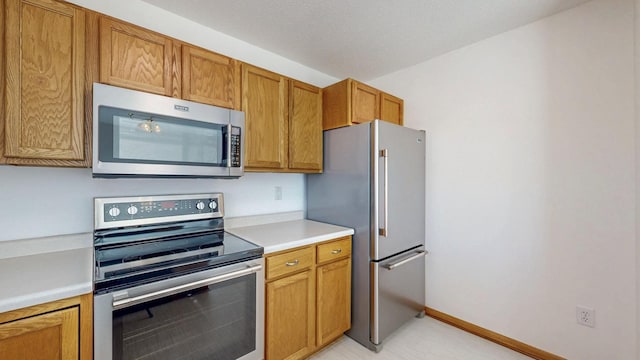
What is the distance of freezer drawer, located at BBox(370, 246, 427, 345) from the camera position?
1.91m

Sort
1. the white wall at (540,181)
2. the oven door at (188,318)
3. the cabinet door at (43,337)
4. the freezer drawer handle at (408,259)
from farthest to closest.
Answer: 1. the freezer drawer handle at (408,259)
2. the white wall at (540,181)
3. the oven door at (188,318)
4. the cabinet door at (43,337)

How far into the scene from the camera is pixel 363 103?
220 cm

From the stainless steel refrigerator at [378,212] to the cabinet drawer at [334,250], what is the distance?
0.25 feet

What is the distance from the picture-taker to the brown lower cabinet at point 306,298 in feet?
5.19

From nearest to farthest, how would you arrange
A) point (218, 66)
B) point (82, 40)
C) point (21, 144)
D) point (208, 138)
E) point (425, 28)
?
point (21, 144) → point (82, 40) → point (208, 138) → point (218, 66) → point (425, 28)

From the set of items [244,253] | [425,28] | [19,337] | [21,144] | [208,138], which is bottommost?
[19,337]

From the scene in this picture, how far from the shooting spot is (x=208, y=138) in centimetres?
158

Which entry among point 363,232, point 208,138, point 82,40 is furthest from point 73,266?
point 363,232

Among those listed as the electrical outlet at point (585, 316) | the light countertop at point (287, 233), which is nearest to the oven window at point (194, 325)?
the light countertop at point (287, 233)

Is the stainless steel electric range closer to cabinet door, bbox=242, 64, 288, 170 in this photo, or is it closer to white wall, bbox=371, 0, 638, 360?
cabinet door, bbox=242, 64, 288, 170

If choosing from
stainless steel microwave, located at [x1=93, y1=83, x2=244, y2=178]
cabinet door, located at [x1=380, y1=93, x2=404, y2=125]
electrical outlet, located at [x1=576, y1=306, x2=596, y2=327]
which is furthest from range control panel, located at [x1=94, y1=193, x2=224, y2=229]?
electrical outlet, located at [x1=576, y1=306, x2=596, y2=327]

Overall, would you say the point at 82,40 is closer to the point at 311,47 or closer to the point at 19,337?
the point at 19,337

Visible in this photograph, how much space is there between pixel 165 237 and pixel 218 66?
44.5 inches

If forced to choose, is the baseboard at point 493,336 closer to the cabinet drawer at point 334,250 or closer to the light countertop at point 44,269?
the cabinet drawer at point 334,250
